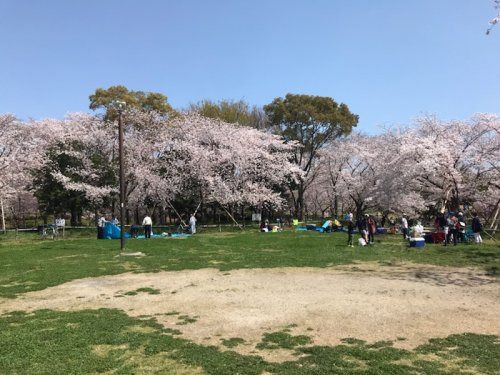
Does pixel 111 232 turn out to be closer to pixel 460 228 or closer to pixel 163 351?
pixel 460 228

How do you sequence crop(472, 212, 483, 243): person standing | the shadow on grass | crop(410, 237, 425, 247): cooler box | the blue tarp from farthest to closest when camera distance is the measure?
the blue tarp
crop(472, 212, 483, 243): person standing
crop(410, 237, 425, 247): cooler box
the shadow on grass

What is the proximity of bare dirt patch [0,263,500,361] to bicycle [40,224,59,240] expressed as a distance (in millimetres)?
16319

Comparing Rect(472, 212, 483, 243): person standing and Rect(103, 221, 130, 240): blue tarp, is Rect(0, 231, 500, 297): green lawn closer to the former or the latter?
Rect(472, 212, 483, 243): person standing

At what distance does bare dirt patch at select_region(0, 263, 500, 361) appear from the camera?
7.12m

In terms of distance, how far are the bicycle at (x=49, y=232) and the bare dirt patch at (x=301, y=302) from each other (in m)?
16.3

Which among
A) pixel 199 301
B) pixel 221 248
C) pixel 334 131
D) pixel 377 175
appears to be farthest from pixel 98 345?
pixel 334 131

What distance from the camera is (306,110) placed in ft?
128

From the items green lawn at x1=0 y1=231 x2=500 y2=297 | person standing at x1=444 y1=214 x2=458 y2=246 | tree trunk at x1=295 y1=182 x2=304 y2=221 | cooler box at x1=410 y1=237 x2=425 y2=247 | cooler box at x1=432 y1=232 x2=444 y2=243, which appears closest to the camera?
green lawn at x1=0 y1=231 x2=500 y2=297

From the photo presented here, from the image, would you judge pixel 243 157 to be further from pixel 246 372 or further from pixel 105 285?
pixel 246 372

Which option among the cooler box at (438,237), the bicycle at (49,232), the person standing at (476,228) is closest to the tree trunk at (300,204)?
the cooler box at (438,237)

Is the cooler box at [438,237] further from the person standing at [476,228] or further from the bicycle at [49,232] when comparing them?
the bicycle at [49,232]

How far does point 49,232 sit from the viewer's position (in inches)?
1129

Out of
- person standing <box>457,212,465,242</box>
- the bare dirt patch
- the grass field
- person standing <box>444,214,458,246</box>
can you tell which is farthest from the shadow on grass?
person standing <box>457,212,465,242</box>

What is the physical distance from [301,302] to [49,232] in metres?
24.6
